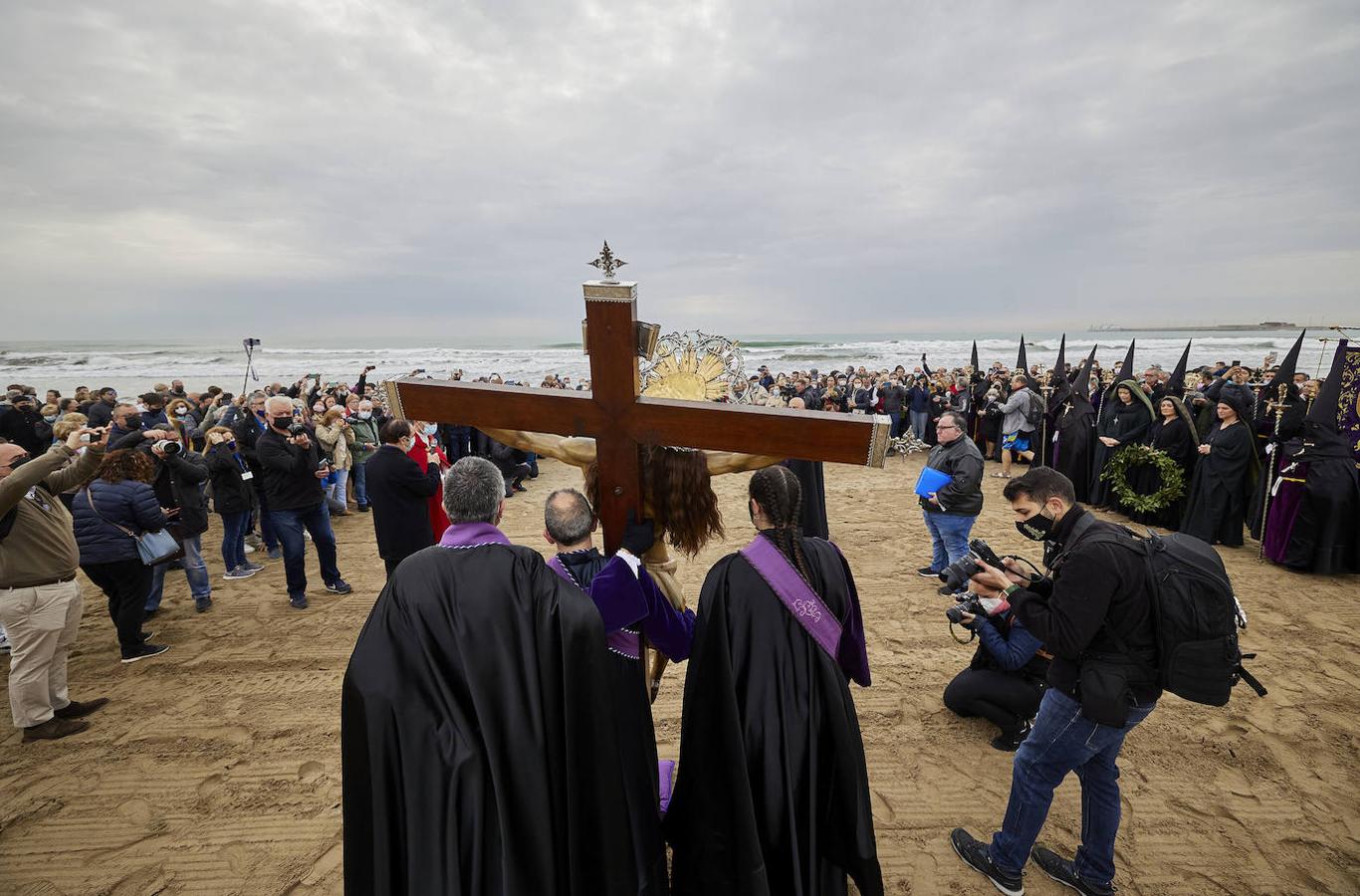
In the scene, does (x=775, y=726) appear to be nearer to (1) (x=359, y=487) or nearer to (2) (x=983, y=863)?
(2) (x=983, y=863)

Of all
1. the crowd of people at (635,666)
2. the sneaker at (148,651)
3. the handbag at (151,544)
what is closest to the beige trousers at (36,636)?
the crowd of people at (635,666)

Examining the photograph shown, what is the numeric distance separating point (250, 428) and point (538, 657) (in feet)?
26.4

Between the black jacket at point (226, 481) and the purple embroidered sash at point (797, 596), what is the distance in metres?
7.40

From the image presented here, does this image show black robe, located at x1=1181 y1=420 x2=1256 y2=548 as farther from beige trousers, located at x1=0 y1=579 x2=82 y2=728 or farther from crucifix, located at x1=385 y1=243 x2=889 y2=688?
beige trousers, located at x1=0 y1=579 x2=82 y2=728

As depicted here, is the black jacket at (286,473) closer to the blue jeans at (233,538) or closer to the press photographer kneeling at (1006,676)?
the blue jeans at (233,538)

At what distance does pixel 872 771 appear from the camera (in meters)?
3.87

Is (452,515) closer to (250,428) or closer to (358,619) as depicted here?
(358,619)

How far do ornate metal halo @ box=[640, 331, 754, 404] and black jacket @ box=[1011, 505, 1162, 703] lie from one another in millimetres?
1713

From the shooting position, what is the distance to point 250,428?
25.9 ft

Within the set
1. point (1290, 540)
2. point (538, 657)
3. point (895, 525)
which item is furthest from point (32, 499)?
point (1290, 540)

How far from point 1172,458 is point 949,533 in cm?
478

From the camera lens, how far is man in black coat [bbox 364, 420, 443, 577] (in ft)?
17.5

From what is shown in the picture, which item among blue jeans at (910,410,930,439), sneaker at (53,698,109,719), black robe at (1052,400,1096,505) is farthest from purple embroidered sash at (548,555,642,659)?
blue jeans at (910,410,930,439)

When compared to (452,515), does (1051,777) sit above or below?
below
